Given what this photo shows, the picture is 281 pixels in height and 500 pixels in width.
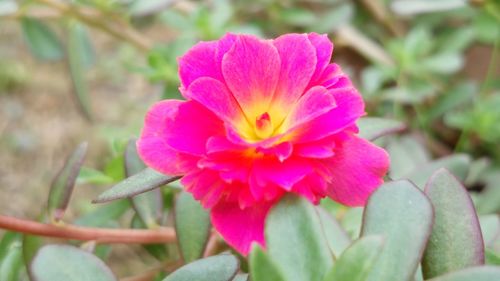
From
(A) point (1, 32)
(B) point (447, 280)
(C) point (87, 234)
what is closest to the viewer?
(B) point (447, 280)

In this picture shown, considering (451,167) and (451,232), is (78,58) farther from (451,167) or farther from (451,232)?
(451,232)

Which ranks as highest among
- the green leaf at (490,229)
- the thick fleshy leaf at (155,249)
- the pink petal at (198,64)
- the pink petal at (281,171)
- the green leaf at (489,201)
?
the pink petal at (198,64)

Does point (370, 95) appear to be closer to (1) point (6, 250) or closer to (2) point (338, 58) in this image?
(2) point (338, 58)

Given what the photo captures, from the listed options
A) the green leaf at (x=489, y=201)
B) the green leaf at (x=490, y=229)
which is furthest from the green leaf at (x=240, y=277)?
the green leaf at (x=489, y=201)

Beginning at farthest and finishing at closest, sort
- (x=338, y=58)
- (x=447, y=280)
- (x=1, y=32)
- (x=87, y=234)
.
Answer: (x=1, y=32) < (x=338, y=58) < (x=87, y=234) < (x=447, y=280)

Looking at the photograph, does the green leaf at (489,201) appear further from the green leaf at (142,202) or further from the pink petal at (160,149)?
the pink petal at (160,149)

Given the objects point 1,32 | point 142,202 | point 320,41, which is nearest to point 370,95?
point 142,202

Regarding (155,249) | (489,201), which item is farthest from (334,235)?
(489,201)
